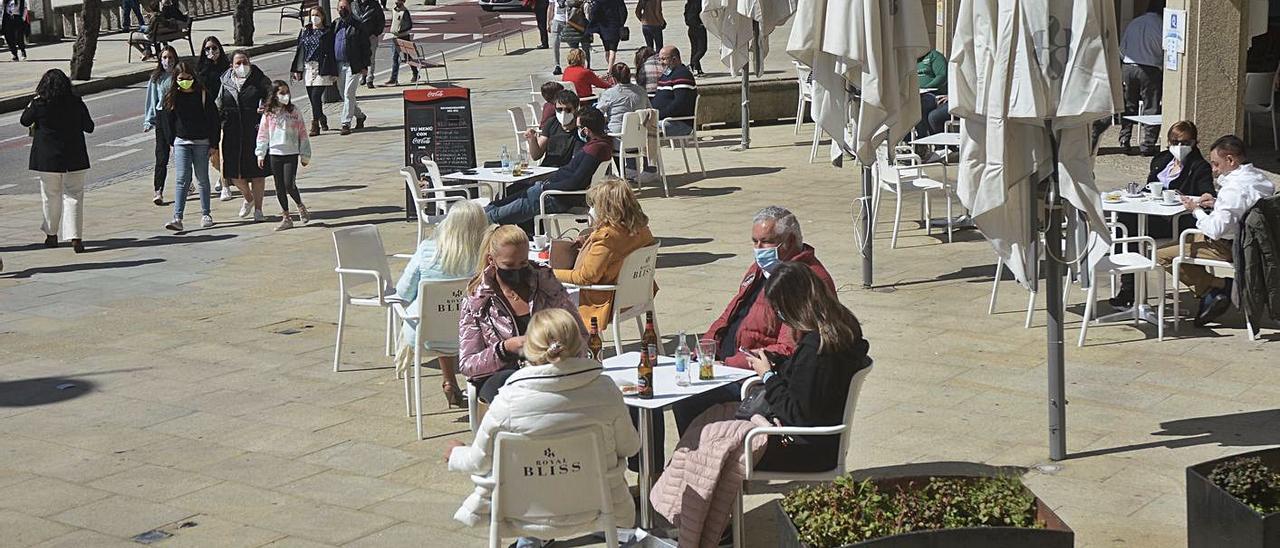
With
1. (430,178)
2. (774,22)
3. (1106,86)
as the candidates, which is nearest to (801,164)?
(774,22)

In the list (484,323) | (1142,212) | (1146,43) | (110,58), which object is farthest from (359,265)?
(110,58)

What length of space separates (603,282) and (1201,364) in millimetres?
3490

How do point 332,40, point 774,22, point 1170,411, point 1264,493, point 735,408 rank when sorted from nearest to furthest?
point 1264,493
point 735,408
point 1170,411
point 774,22
point 332,40

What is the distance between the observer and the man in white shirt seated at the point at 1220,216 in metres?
9.74

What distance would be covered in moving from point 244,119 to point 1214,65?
9409 mm

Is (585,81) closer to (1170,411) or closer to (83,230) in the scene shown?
(83,230)

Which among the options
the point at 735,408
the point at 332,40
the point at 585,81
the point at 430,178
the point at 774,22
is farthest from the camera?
the point at 332,40

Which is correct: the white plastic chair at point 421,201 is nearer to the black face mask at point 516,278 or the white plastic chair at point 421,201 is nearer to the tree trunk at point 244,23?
the black face mask at point 516,278

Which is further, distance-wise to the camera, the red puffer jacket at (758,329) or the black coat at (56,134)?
the black coat at (56,134)

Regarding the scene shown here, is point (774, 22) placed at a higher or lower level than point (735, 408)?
higher

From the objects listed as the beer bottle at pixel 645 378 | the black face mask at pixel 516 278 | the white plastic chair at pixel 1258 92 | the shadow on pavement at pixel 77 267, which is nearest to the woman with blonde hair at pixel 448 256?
the black face mask at pixel 516 278

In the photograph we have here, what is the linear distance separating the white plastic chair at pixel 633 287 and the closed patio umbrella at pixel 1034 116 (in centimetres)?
214

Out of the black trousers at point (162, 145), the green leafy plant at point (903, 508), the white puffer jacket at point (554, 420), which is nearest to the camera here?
the green leafy plant at point (903, 508)

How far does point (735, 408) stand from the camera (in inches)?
260
